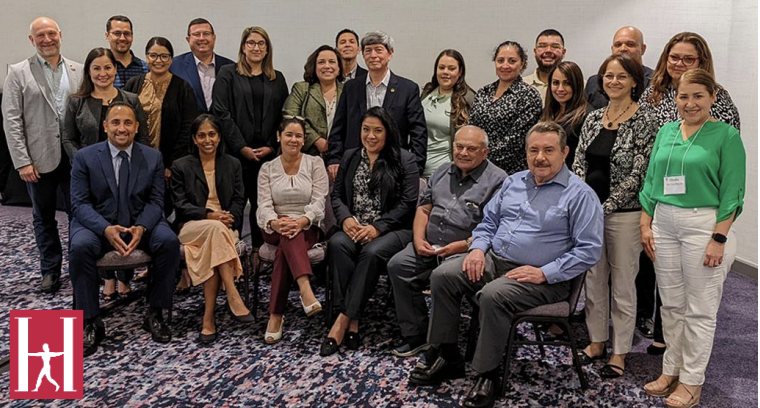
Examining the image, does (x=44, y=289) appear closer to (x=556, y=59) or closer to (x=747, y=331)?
(x=556, y=59)

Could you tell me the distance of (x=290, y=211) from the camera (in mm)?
3604

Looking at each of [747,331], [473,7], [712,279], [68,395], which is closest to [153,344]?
[68,395]

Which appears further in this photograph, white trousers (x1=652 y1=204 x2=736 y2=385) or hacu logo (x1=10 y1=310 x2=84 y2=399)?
hacu logo (x1=10 y1=310 x2=84 y2=399)

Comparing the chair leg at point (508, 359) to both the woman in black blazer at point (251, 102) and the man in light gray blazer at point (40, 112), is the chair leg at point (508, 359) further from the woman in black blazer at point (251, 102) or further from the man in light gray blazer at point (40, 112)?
the man in light gray blazer at point (40, 112)

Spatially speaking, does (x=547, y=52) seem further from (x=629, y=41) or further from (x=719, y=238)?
(x=719, y=238)

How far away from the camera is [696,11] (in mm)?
4980

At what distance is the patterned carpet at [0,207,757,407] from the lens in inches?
105

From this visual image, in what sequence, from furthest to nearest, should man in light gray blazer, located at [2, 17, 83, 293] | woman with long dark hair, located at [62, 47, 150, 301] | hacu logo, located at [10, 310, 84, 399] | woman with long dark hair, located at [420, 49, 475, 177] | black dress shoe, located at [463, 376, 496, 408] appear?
man in light gray blazer, located at [2, 17, 83, 293]
woman with long dark hair, located at [420, 49, 475, 177]
woman with long dark hair, located at [62, 47, 150, 301]
hacu logo, located at [10, 310, 84, 399]
black dress shoe, located at [463, 376, 496, 408]

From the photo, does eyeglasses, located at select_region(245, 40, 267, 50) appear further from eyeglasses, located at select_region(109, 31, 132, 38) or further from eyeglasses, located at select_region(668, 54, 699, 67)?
eyeglasses, located at select_region(668, 54, 699, 67)

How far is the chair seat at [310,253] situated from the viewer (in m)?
3.42

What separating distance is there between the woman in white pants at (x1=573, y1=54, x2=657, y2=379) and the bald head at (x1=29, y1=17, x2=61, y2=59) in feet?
10.7

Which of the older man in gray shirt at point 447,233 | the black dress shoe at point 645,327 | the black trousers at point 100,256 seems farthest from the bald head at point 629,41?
the black trousers at point 100,256

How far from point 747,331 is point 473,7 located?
3240 mm

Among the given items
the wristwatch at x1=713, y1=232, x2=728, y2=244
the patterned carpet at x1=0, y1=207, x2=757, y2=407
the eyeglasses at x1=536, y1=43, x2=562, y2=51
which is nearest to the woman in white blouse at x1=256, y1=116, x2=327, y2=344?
the patterned carpet at x1=0, y1=207, x2=757, y2=407
